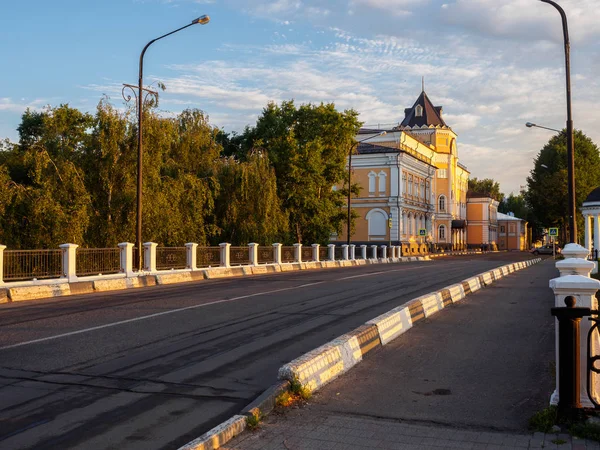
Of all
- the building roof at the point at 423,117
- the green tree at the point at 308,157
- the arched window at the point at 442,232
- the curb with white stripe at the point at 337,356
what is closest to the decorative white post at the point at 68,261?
the curb with white stripe at the point at 337,356

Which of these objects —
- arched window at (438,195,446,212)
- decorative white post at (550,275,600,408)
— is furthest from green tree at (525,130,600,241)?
decorative white post at (550,275,600,408)

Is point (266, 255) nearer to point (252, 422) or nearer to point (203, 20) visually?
point (203, 20)

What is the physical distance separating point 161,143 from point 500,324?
1990 cm

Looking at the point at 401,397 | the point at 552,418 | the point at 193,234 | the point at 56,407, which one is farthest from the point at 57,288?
the point at 552,418

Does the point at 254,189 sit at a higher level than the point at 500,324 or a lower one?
higher

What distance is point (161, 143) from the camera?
2825 centimetres

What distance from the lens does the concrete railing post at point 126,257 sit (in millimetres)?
22828

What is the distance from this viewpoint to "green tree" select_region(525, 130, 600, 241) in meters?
76.1

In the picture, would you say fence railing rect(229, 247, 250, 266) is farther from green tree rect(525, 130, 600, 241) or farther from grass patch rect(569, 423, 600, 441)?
green tree rect(525, 130, 600, 241)

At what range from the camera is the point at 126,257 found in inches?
903

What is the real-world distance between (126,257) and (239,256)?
888 centimetres

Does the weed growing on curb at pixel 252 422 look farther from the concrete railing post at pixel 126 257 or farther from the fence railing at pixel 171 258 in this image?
the fence railing at pixel 171 258

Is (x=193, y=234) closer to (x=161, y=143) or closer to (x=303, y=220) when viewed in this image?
(x=161, y=143)

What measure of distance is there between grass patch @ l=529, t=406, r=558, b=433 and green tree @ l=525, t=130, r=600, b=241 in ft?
244
